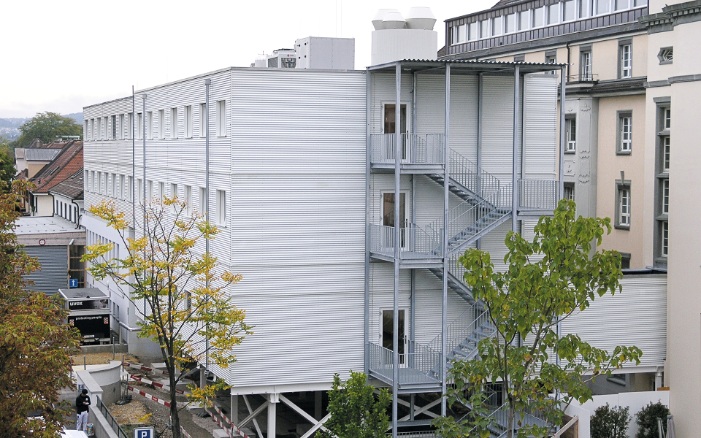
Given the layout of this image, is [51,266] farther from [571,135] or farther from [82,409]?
[571,135]

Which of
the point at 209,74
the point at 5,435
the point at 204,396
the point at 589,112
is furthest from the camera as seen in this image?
the point at 589,112

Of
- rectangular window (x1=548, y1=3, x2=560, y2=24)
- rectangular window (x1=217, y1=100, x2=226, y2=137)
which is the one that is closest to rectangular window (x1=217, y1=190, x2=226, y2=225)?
rectangular window (x1=217, y1=100, x2=226, y2=137)

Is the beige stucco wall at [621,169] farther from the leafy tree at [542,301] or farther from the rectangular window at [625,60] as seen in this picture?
the leafy tree at [542,301]

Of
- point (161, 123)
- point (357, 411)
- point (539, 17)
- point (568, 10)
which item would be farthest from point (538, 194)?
point (539, 17)

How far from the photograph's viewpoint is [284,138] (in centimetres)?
3369

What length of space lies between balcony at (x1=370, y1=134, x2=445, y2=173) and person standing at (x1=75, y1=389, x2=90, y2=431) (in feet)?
→ 37.9

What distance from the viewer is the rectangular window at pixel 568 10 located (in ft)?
183

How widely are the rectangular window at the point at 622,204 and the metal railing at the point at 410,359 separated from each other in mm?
17804

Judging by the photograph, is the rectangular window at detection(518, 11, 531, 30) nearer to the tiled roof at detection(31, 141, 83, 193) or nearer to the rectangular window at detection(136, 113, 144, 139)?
the rectangular window at detection(136, 113, 144, 139)

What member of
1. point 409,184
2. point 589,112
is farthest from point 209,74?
point 589,112

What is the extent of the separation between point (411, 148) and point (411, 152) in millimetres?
124

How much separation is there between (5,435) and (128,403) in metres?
18.6

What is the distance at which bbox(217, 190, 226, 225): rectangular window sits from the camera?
1379 inches

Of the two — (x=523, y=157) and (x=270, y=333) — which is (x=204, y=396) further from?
(x=523, y=157)
